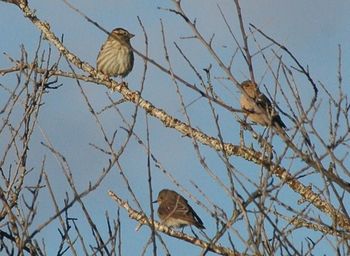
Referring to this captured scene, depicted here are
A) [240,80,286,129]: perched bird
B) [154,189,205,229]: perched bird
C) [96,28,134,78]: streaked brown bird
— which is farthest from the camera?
[96,28,134,78]: streaked brown bird

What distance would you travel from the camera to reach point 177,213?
12.0 metres

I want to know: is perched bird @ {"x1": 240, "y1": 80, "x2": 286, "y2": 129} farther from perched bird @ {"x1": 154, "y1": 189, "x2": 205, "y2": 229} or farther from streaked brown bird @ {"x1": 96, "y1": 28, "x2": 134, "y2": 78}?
streaked brown bird @ {"x1": 96, "y1": 28, "x2": 134, "y2": 78}

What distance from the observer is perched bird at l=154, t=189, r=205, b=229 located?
1173 cm

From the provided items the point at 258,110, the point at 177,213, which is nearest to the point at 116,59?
the point at 177,213

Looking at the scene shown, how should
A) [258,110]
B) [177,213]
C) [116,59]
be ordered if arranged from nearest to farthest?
[258,110]
[177,213]
[116,59]

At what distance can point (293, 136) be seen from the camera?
5.89m

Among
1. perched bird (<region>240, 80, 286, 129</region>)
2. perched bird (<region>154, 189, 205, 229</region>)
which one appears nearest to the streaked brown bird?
perched bird (<region>154, 189, 205, 229</region>)

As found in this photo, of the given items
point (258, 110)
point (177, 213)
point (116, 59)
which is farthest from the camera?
point (116, 59)

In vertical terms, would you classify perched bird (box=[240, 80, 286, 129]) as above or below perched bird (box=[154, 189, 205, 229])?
below

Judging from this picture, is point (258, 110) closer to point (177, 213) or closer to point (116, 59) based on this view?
point (177, 213)

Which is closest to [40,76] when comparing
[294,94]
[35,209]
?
[35,209]

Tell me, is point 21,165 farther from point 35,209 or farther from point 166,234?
point 166,234

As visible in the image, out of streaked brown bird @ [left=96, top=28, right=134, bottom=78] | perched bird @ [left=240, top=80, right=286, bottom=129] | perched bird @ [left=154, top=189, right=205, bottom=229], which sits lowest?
perched bird @ [left=240, top=80, right=286, bottom=129]

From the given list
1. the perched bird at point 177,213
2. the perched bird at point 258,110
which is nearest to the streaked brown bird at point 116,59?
the perched bird at point 177,213
